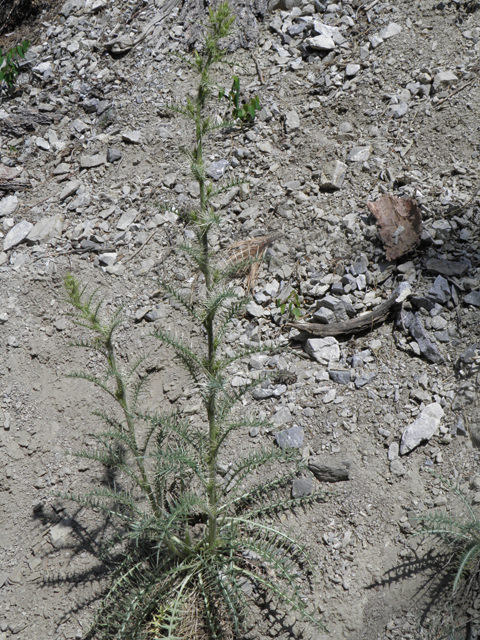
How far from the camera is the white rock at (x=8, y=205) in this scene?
3725mm

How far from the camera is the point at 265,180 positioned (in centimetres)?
343

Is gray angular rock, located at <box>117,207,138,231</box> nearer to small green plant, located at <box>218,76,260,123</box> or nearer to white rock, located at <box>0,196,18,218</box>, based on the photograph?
white rock, located at <box>0,196,18,218</box>

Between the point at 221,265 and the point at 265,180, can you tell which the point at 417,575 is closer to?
the point at 221,265

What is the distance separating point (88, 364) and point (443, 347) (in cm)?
192

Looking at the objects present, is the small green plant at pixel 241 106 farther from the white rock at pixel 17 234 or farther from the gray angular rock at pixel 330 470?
the gray angular rock at pixel 330 470

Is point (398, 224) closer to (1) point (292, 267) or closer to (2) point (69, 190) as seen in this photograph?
(1) point (292, 267)

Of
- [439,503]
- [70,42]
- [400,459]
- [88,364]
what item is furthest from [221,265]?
[70,42]

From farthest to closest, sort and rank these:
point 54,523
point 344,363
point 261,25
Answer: point 261,25 → point 344,363 → point 54,523

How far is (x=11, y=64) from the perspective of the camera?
4277mm

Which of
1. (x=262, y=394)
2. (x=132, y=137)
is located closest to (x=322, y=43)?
(x=132, y=137)

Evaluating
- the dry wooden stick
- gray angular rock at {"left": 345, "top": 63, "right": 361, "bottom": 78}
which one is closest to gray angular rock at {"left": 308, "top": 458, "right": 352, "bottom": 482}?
gray angular rock at {"left": 345, "top": 63, "right": 361, "bottom": 78}

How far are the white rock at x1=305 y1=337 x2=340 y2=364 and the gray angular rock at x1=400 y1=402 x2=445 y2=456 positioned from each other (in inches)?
19.8

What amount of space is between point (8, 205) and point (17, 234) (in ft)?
1.11

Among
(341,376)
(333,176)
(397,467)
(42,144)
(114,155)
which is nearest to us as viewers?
(397,467)
